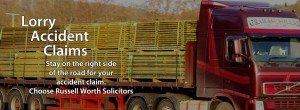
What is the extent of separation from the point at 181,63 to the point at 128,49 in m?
2.03

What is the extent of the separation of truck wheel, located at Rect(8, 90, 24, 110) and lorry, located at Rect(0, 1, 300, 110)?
33 mm

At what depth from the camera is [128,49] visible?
1856 cm

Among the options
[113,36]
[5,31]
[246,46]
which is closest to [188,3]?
[5,31]

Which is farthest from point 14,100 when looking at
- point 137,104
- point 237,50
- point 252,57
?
point 252,57

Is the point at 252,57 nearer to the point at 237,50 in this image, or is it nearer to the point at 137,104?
the point at 237,50

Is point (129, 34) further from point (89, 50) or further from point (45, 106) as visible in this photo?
point (45, 106)

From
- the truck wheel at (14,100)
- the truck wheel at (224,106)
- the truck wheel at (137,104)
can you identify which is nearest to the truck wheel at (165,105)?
the truck wheel at (137,104)

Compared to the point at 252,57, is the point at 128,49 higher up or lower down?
higher up

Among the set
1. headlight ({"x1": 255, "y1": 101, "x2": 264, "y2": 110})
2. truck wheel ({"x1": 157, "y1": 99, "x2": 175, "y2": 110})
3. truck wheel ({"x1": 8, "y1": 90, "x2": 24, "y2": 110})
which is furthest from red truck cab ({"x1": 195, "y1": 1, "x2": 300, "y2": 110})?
truck wheel ({"x1": 8, "y1": 90, "x2": 24, "y2": 110})

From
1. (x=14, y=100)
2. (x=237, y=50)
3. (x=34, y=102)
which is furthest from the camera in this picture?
(x=14, y=100)

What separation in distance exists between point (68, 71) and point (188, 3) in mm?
22125

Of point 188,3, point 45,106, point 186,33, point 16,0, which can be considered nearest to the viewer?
point 186,33

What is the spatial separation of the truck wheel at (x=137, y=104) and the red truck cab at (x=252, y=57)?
256 centimetres

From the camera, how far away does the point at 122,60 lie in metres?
18.7
